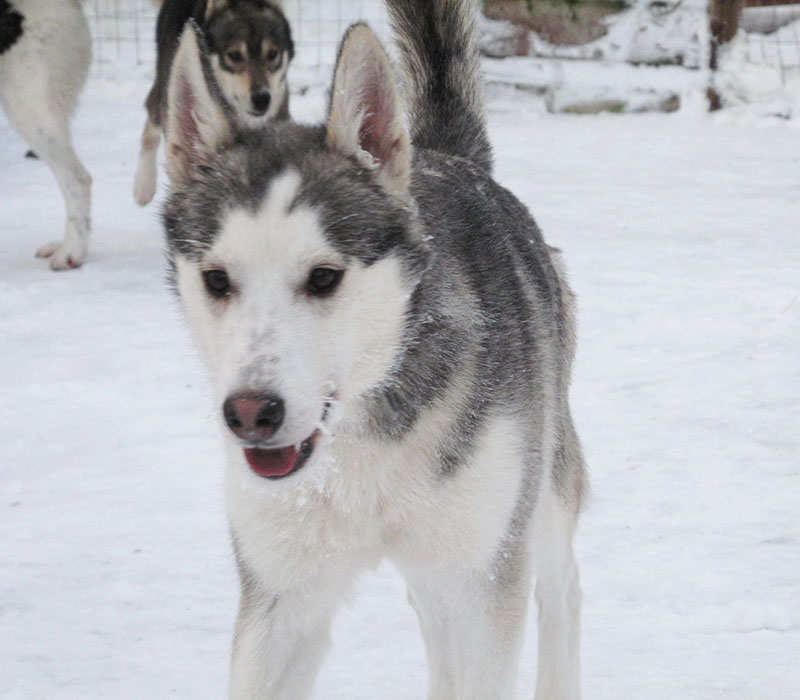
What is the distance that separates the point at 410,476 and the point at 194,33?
2.82 feet

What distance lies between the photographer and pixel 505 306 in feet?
6.98

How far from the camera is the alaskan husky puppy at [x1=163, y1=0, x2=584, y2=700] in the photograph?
171 centimetres

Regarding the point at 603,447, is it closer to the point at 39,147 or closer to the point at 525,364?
the point at 525,364

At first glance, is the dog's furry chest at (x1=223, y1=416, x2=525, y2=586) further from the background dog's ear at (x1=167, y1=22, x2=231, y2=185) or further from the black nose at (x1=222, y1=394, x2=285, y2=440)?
the background dog's ear at (x1=167, y1=22, x2=231, y2=185)

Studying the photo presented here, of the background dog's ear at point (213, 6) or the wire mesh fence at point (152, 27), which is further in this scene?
the wire mesh fence at point (152, 27)

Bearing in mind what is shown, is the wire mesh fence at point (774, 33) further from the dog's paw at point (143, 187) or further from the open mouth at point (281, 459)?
the open mouth at point (281, 459)

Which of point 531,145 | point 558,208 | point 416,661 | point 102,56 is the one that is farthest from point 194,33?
point 102,56

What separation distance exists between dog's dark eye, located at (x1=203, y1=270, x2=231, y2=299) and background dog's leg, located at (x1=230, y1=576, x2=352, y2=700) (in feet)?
1.79

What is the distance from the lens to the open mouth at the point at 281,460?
5.61 feet

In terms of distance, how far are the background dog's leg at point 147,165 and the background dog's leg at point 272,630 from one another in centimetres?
437

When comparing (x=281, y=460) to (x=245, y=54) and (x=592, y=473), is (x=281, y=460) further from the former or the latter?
(x=245, y=54)

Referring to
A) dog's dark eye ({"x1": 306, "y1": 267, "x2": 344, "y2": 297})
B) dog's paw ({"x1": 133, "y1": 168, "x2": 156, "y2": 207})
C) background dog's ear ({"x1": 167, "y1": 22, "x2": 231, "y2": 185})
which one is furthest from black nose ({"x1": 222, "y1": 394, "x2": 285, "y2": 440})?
dog's paw ({"x1": 133, "y1": 168, "x2": 156, "y2": 207})

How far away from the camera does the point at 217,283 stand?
5.78 ft

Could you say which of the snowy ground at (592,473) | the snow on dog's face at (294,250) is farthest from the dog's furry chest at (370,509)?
the snowy ground at (592,473)
